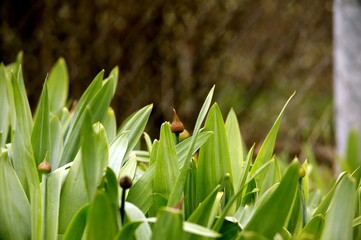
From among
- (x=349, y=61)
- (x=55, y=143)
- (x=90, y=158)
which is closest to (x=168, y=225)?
(x=90, y=158)

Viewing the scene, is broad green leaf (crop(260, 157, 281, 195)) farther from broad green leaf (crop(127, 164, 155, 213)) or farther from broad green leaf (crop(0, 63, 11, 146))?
broad green leaf (crop(0, 63, 11, 146))

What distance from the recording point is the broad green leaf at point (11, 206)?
3.70ft

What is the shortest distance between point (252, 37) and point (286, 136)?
0.67m

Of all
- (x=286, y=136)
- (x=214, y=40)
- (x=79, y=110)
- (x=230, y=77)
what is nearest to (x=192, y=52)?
(x=214, y=40)

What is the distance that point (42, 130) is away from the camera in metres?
1.29

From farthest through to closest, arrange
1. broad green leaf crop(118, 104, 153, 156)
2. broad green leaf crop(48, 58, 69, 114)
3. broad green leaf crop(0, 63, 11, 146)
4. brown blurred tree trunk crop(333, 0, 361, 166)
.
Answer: brown blurred tree trunk crop(333, 0, 361, 166)
broad green leaf crop(48, 58, 69, 114)
broad green leaf crop(0, 63, 11, 146)
broad green leaf crop(118, 104, 153, 156)

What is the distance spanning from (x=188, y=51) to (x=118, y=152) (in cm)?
275

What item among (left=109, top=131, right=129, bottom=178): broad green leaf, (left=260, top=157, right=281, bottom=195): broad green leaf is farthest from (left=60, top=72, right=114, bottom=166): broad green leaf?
(left=260, top=157, right=281, bottom=195): broad green leaf

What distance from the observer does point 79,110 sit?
1.38m

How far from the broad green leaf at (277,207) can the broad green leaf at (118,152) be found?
286 millimetres

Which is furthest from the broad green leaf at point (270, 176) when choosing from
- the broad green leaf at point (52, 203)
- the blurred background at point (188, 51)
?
the blurred background at point (188, 51)

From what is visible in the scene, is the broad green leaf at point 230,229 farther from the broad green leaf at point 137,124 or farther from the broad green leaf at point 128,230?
the broad green leaf at point 137,124

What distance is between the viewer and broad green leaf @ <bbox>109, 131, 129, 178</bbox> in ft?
3.91

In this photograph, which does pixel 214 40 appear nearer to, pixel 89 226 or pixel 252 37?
pixel 252 37
